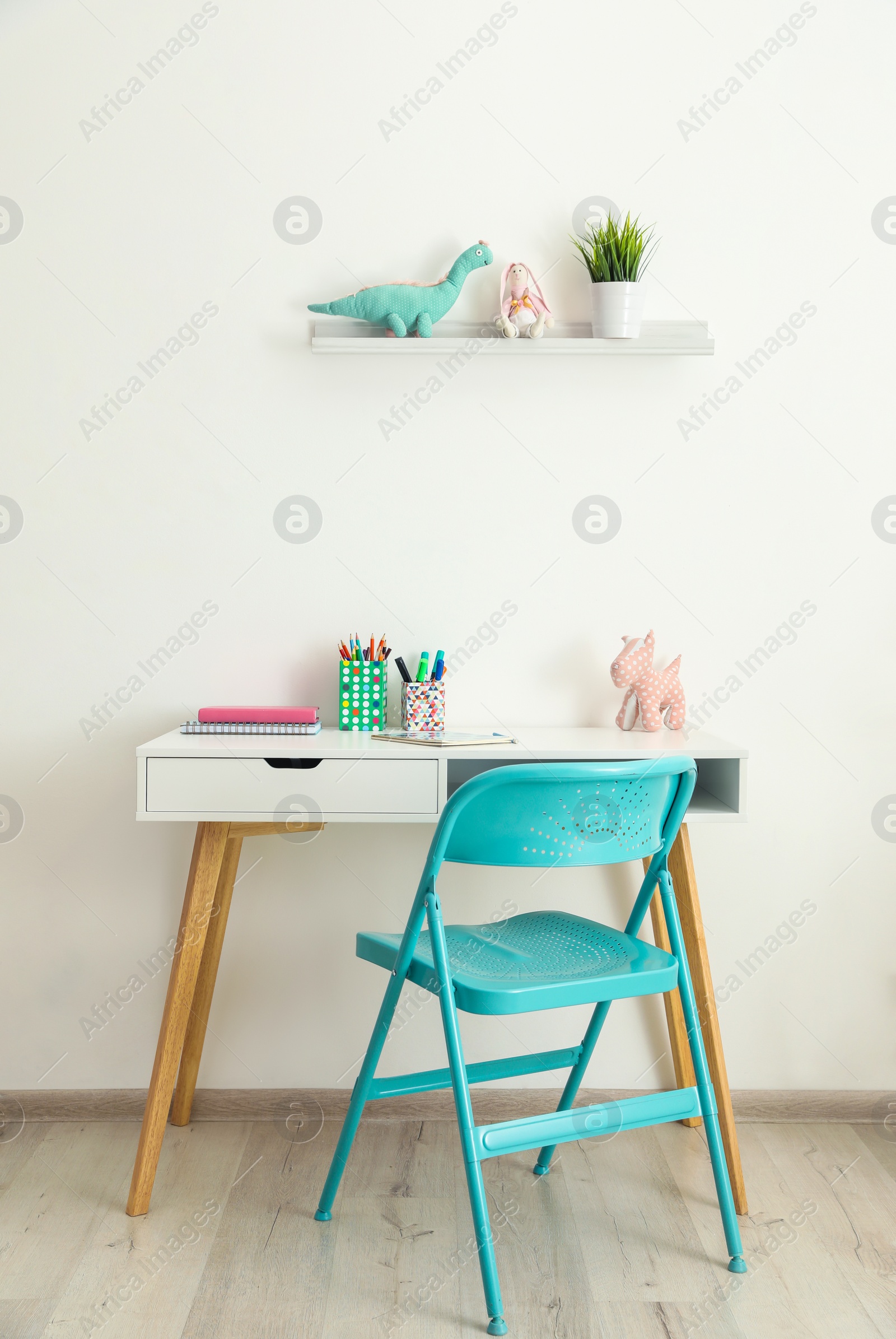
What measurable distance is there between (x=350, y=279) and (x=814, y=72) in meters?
1.08

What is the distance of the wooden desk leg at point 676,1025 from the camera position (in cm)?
213

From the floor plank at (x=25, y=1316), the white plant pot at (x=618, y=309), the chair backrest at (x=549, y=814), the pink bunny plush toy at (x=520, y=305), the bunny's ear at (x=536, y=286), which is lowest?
the floor plank at (x=25, y=1316)

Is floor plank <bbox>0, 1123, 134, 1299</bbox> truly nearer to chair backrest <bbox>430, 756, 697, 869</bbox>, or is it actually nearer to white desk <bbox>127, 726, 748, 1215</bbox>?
white desk <bbox>127, 726, 748, 1215</bbox>

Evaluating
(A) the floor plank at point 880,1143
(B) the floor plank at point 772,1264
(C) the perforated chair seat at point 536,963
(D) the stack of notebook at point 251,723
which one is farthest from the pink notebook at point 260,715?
(A) the floor plank at point 880,1143

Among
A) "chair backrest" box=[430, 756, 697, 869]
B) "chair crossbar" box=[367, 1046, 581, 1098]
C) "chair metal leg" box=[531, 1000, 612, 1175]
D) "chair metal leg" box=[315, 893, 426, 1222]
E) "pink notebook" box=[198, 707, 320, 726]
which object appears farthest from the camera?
"pink notebook" box=[198, 707, 320, 726]

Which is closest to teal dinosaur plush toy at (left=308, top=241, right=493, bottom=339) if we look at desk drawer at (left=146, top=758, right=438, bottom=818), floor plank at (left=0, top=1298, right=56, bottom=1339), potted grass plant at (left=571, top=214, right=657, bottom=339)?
potted grass plant at (left=571, top=214, right=657, bottom=339)

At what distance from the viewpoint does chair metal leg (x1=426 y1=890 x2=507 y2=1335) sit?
148 cm

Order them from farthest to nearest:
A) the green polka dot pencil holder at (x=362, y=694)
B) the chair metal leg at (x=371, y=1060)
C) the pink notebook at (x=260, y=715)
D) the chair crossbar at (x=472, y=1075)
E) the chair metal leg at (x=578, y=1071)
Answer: the green polka dot pencil holder at (x=362, y=694), the pink notebook at (x=260, y=715), the chair metal leg at (x=578, y=1071), the chair crossbar at (x=472, y=1075), the chair metal leg at (x=371, y=1060)

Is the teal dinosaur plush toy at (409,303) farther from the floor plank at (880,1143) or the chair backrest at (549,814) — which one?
the floor plank at (880,1143)

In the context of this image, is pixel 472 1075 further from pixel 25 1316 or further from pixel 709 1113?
pixel 25 1316

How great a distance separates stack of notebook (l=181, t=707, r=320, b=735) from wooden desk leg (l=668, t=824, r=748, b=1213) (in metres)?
0.75

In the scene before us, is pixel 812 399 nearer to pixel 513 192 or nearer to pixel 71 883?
pixel 513 192

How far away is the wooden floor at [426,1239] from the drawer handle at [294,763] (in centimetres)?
79

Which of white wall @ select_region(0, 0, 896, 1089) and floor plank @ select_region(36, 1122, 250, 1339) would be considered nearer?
floor plank @ select_region(36, 1122, 250, 1339)
